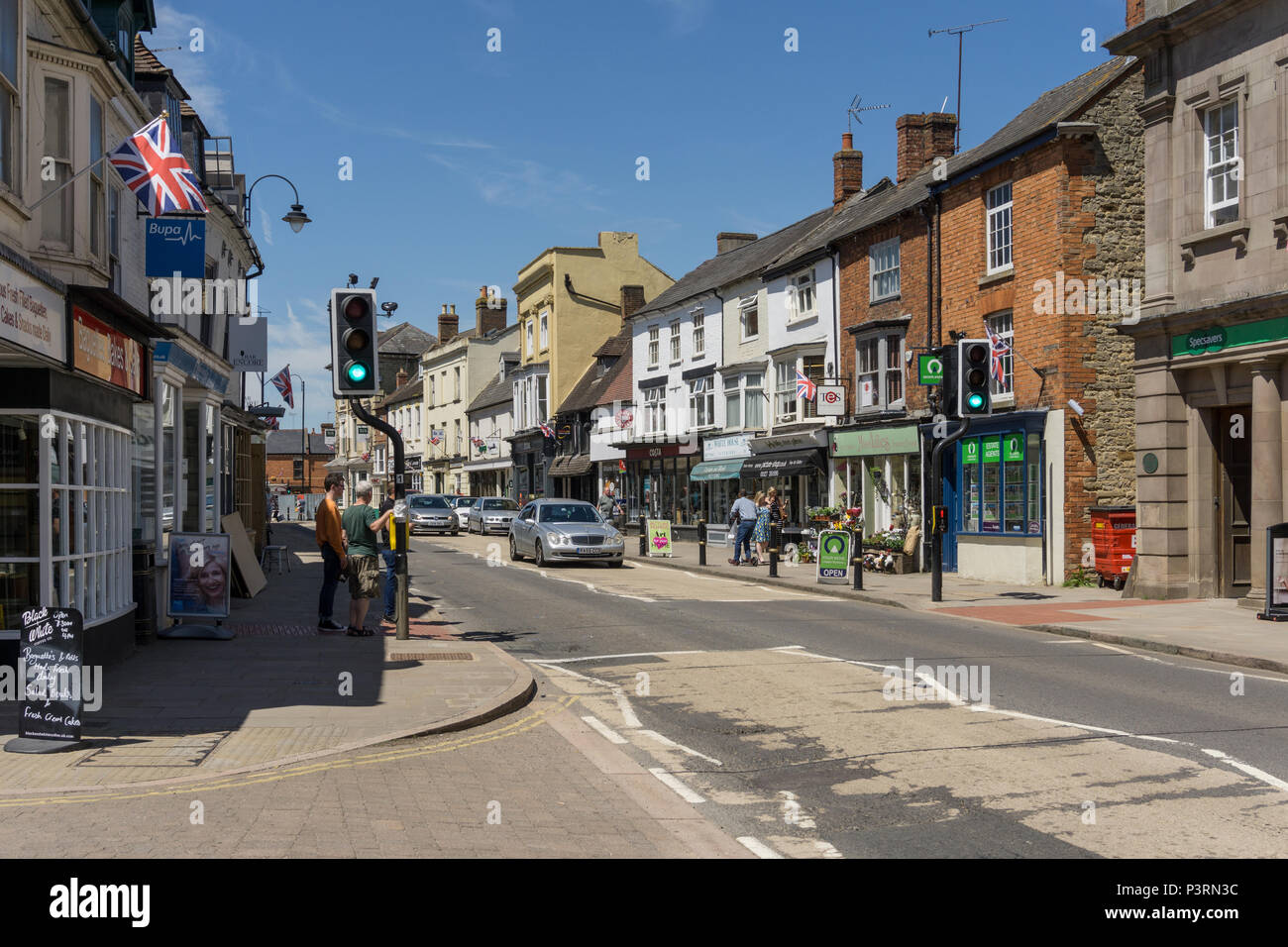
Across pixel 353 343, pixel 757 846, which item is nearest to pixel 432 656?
pixel 353 343

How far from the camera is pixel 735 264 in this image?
42.4 m

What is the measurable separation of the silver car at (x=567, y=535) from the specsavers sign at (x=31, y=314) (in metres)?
18.2

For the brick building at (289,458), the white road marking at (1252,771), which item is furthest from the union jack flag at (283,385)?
the brick building at (289,458)

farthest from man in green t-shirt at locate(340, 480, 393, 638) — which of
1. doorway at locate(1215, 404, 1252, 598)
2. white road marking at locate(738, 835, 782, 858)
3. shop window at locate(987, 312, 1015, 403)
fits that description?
shop window at locate(987, 312, 1015, 403)

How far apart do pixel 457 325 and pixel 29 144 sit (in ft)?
230

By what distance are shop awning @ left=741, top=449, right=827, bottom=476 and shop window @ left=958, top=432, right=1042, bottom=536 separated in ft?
21.4

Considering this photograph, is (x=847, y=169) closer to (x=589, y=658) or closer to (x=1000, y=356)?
(x=1000, y=356)

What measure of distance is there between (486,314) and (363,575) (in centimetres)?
5994

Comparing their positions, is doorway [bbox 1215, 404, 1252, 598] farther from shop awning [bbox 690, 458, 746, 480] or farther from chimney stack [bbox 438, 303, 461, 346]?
chimney stack [bbox 438, 303, 461, 346]

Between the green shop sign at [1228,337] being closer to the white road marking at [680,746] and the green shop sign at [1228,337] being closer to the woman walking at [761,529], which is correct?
the woman walking at [761,529]

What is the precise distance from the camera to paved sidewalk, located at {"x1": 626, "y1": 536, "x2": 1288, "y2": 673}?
45.3ft

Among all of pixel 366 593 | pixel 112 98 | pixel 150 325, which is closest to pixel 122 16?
pixel 112 98

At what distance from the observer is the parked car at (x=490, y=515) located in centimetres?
4634
